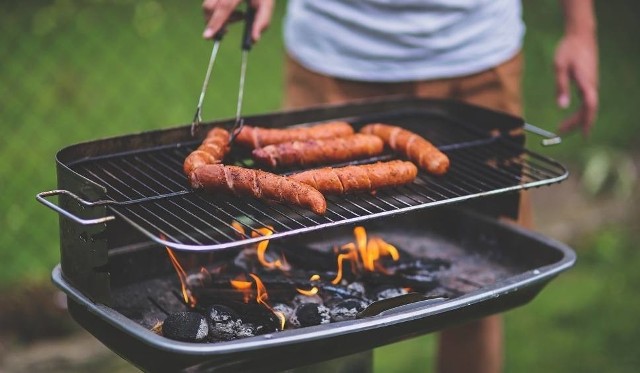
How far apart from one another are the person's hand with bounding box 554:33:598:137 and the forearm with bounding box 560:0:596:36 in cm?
2

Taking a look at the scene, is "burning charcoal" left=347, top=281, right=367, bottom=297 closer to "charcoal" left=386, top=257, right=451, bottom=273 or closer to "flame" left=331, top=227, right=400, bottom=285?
"flame" left=331, top=227, right=400, bottom=285

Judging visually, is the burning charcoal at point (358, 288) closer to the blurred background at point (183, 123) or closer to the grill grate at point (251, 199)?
the grill grate at point (251, 199)

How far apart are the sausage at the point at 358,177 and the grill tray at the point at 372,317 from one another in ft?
1.26

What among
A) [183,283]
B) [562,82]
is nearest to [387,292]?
[183,283]

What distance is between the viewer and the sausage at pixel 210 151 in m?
2.45

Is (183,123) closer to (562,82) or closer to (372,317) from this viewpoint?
(562,82)

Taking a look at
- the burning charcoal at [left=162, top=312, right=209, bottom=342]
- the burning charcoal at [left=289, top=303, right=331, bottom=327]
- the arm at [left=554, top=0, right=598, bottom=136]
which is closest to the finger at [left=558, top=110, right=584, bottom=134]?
the arm at [left=554, top=0, right=598, bottom=136]

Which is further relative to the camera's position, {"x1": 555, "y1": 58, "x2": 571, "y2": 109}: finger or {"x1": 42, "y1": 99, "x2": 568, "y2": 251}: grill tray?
{"x1": 555, "y1": 58, "x2": 571, "y2": 109}: finger

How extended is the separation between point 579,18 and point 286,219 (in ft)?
5.23

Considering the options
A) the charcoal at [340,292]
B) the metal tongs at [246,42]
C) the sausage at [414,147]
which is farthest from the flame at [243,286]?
the sausage at [414,147]

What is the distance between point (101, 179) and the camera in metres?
2.46

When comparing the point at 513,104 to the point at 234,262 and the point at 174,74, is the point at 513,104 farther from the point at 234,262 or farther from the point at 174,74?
the point at 174,74

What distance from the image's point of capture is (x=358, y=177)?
2.48 metres

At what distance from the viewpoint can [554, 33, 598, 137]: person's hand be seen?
3389mm
